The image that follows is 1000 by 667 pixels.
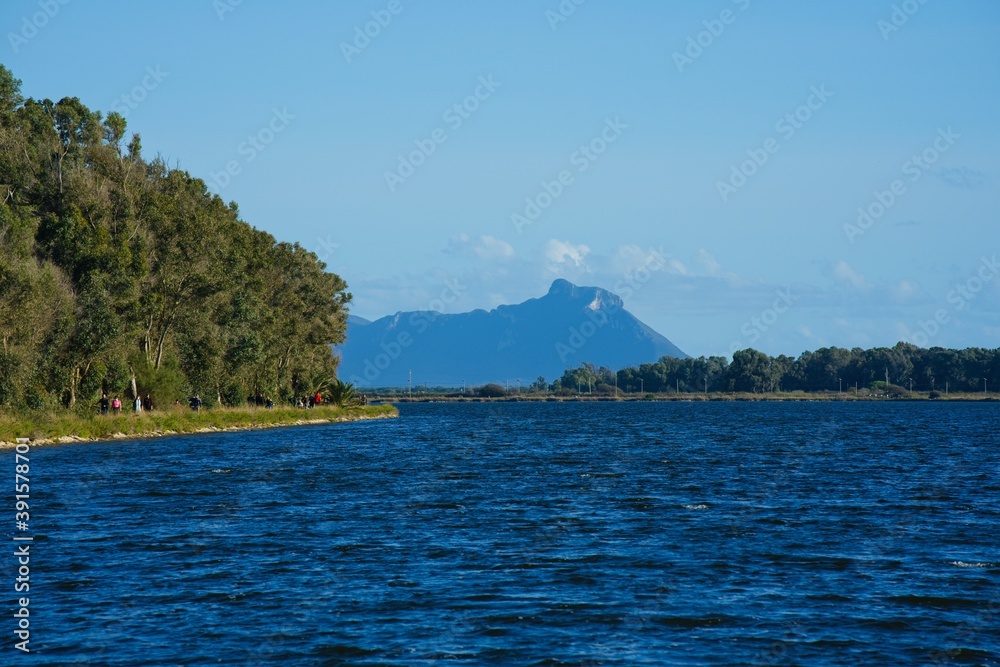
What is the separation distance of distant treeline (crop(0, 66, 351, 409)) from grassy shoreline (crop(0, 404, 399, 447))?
1627 mm

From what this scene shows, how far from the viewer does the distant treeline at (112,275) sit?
193ft

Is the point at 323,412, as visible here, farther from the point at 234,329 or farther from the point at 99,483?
the point at 99,483

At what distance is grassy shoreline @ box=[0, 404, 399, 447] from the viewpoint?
57438mm

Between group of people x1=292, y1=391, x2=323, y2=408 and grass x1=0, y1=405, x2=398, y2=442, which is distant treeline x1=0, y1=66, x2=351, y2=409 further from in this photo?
group of people x1=292, y1=391, x2=323, y2=408

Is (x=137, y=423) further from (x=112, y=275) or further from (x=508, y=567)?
(x=508, y=567)

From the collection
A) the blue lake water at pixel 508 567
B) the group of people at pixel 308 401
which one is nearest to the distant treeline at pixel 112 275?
the group of people at pixel 308 401

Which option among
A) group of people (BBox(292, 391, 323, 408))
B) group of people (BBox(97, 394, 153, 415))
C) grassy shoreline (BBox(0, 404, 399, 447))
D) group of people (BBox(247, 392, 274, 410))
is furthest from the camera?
group of people (BBox(292, 391, 323, 408))

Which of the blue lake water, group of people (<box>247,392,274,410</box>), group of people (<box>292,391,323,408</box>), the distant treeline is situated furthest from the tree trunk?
group of people (<box>292,391,323,408</box>)

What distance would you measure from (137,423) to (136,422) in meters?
0.11

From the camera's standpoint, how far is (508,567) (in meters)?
22.9

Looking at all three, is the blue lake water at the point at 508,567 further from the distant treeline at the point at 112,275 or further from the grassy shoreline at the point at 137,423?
the distant treeline at the point at 112,275

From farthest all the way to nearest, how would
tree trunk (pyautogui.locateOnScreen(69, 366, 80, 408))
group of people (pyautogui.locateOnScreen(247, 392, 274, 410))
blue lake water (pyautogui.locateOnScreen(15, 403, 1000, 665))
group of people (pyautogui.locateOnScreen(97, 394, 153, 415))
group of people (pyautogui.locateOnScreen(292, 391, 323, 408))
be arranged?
1. group of people (pyautogui.locateOnScreen(292, 391, 323, 408))
2. group of people (pyautogui.locateOnScreen(247, 392, 274, 410))
3. group of people (pyautogui.locateOnScreen(97, 394, 153, 415))
4. tree trunk (pyautogui.locateOnScreen(69, 366, 80, 408))
5. blue lake water (pyautogui.locateOnScreen(15, 403, 1000, 665))

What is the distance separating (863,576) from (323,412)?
93909 mm

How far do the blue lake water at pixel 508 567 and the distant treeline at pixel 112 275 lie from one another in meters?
15.7
